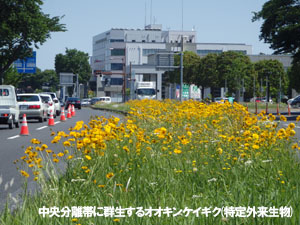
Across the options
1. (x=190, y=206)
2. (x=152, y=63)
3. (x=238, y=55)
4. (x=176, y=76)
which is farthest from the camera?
(x=152, y=63)

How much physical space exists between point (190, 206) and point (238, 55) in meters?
94.1

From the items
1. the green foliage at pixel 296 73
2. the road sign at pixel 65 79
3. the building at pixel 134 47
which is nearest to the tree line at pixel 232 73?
the green foliage at pixel 296 73

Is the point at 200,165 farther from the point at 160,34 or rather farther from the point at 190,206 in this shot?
the point at 160,34

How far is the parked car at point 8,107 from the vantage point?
25.5m

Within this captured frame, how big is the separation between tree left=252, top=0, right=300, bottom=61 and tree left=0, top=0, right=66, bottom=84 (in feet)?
42.0

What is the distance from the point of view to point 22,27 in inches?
1368

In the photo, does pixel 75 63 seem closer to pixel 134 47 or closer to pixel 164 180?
pixel 134 47

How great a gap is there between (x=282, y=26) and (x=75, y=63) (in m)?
139

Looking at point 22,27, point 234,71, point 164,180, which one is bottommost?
point 164,180

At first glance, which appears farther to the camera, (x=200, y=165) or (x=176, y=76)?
(x=176, y=76)

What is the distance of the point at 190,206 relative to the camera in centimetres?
543

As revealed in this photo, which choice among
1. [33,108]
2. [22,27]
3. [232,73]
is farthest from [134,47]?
[33,108]

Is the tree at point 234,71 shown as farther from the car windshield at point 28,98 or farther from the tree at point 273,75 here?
the car windshield at point 28,98

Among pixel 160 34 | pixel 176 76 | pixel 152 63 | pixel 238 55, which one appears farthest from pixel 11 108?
pixel 160 34
